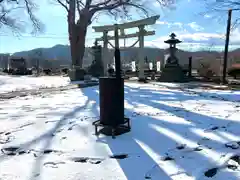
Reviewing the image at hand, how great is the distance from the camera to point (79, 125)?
4.13 m

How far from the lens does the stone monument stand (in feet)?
44.7

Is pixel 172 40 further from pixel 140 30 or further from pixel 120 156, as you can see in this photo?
pixel 120 156

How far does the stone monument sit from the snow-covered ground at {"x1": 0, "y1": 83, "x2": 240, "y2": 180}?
28.5 ft

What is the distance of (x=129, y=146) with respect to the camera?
3281 mm

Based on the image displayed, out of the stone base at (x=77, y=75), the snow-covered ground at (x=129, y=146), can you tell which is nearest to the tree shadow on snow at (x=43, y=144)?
the snow-covered ground at (x=129, y=146)

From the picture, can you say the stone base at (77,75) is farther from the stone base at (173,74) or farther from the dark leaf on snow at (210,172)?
the dark leaf on snow at (210,172)

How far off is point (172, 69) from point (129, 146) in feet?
35.6

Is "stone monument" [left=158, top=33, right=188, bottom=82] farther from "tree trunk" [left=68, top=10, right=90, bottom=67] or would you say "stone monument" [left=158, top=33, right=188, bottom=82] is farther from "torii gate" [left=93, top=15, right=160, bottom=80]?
"tree trunk" [left=68, top=10, right=90, bottom=67]

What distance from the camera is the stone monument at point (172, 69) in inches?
537

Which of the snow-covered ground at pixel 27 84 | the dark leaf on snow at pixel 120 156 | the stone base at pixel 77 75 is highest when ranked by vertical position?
the stone base at pixel 77 75

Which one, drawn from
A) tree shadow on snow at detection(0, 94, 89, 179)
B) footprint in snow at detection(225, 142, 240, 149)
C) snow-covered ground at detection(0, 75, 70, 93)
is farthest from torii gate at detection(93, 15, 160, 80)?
footprint in snow at detection(225, 142, 240, 149)

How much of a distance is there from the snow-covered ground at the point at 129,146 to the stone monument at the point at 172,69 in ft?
28.5

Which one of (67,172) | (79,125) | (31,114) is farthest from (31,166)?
(31,114)

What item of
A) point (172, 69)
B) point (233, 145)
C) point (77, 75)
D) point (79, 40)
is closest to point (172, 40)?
point (172, 69)
